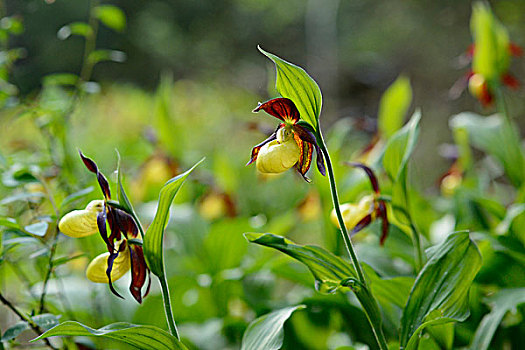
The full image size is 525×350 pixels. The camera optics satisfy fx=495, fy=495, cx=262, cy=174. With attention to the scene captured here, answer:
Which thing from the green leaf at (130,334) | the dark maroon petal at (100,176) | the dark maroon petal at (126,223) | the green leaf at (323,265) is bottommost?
the green leaf at (130,334)

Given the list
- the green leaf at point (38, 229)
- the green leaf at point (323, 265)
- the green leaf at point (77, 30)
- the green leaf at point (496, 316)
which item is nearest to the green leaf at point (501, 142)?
the green leaf at point (496, 316)

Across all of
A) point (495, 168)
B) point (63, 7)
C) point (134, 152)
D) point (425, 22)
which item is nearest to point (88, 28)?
point (134, 152)

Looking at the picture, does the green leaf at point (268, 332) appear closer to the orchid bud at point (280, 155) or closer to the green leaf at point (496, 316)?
the orchid bud at point (280, 155)

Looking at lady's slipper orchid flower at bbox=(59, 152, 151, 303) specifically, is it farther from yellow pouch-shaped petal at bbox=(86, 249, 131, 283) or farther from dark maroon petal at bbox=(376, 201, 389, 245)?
dark maroon petal at bbox=(376, 201, 389, 245)

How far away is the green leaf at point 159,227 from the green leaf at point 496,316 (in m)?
0.48

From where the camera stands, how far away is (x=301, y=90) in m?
0.53

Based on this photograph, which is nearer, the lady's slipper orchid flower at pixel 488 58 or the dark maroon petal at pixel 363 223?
the dark maroon petal at pixel 363 223

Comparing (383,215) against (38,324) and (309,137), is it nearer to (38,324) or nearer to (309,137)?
(309,137)

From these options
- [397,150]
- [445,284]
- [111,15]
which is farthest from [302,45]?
[445,284]

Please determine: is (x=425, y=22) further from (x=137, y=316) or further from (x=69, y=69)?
(x=137, y=316)

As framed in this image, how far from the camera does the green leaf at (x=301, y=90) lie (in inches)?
20.6

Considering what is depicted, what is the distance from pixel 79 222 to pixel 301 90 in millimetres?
281

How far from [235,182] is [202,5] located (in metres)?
5.15

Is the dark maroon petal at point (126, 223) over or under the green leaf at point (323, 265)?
over
